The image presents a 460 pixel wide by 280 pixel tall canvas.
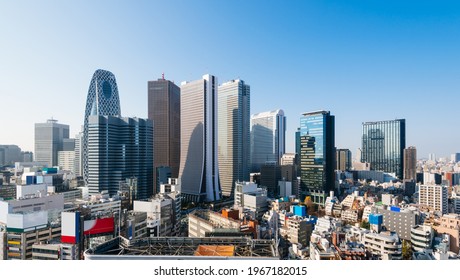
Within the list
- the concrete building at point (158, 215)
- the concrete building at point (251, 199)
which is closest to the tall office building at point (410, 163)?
the concrete building at point (251, 199)

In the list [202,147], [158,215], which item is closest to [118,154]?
[202,147]

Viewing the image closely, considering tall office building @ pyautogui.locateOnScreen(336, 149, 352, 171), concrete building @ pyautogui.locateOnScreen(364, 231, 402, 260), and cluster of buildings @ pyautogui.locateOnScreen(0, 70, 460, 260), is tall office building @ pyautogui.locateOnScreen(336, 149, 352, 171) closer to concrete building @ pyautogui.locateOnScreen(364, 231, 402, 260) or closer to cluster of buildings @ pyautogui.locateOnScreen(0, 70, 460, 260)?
cluster of buildings @ pyautogui.locateOnScreen(0, 70, 460, 260)

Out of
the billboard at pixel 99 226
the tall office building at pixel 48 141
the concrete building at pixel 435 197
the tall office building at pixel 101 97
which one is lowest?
the concrete building at pixel 435 197

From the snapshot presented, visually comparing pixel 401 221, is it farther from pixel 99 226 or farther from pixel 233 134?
pixel 233 134

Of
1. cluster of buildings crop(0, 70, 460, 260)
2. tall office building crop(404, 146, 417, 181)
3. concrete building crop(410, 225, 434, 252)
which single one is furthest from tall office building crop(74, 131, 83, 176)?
tall office building crop(404, 146, 417, 181)

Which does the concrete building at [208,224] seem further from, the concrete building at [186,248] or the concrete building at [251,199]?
the concrete building at [186,248]

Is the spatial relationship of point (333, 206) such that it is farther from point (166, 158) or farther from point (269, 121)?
point (269, 121)

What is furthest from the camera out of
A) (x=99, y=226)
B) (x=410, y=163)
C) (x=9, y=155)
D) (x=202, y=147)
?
(x=9, y=155)
